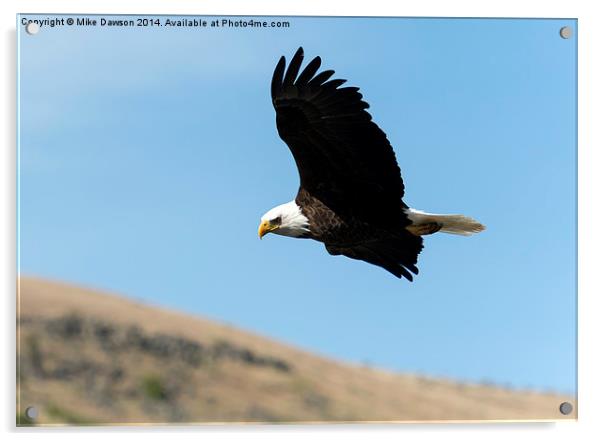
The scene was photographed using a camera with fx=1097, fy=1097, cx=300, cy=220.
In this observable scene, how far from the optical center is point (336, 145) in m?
5.65

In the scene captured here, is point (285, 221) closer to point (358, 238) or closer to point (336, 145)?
point (358, 238)

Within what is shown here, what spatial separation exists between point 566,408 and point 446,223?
1158mm

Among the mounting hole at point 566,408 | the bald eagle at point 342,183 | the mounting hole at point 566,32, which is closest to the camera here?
the bald eagle at point 342,183

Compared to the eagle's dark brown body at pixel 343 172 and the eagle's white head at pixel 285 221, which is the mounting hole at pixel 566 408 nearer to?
the eagle's dark brown body at pixel 343 172

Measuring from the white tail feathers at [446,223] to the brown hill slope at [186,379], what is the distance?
88 centimetres

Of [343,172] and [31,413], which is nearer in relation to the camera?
[31,413]

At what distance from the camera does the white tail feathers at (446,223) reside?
A: 5825mm

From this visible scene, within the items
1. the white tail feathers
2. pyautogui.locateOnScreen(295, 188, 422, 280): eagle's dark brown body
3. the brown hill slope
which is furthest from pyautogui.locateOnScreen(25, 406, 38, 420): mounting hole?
the white tail feathers

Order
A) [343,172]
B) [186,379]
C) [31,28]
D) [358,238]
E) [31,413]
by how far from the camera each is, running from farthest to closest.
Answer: [186,379] → [358,238] → [343,172] → [31,28] → [31,413]

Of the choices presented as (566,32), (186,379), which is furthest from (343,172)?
(186,379)

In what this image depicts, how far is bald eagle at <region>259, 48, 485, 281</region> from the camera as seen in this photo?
5.55 metres

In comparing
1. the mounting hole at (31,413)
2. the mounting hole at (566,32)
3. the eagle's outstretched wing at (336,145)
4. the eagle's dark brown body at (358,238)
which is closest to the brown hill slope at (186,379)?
the mounting hole at (31,413)

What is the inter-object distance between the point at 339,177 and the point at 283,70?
25.5 inches
